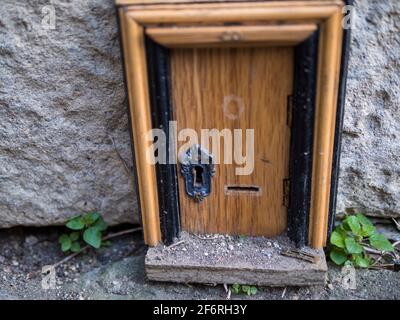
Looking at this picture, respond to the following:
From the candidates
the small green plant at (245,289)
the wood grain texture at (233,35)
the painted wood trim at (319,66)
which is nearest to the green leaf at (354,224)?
the painted wood trim at (319,66)

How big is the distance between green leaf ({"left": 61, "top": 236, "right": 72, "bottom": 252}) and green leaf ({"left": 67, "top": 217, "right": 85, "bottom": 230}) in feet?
0.21

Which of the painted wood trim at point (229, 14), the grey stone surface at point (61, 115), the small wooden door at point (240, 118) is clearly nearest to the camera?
the painted wood trim at point (229, 14)

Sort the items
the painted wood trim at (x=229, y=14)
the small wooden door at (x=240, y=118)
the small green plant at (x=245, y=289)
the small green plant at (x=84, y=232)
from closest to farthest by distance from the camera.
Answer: the painted wood trim at (x=229, y=14) → the small wooden door at (x=240, y=118) → the small green plant at (x=245, y=289) → the small green plant at (x=84, y=232)

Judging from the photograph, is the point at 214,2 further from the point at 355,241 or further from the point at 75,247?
the point at 75,247

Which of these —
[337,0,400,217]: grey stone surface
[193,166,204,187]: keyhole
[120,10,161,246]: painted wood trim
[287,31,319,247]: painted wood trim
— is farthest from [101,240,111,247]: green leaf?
[337,0,400,217]: grey stone surface

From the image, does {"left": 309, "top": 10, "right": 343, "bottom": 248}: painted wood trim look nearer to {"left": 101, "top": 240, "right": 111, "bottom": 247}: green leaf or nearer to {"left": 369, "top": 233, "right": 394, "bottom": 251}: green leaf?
{"left": 369, "top": 233, "right": 394, "bottom": 251}: green leaf

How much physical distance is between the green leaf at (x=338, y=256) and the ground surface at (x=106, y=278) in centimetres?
4

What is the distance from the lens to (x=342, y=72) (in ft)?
3.51

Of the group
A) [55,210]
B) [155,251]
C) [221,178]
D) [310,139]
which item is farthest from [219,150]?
[55,210]

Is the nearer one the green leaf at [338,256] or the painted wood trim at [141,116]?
the painted wood trim at [141,116]

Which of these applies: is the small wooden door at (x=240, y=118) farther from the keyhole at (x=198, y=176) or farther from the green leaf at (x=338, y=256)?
the green leaf at (x=338, y=256)

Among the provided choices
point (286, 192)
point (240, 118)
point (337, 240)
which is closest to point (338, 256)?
point (337, 240)

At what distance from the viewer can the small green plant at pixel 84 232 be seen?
4.63 feet

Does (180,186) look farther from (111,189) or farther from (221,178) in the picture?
(111,189)
